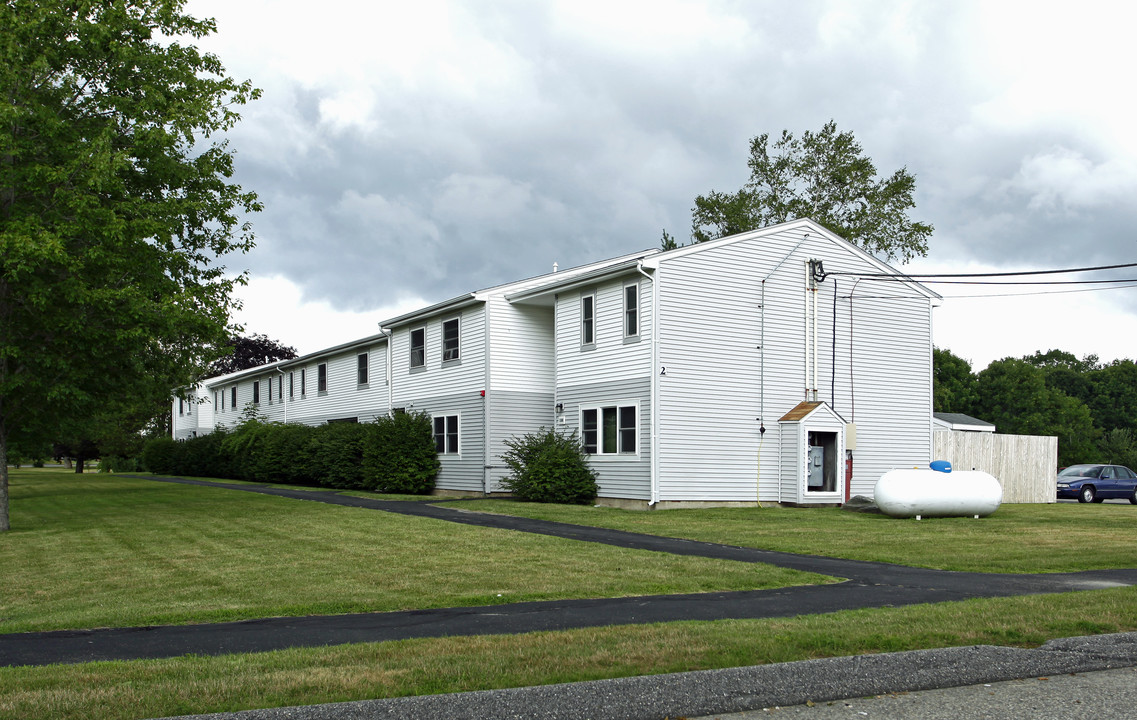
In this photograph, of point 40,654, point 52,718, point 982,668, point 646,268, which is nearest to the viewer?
point 52,718

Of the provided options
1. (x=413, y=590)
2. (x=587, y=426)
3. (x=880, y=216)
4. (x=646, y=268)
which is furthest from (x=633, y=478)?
(x=880, y=216)

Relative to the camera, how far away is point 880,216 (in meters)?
44.9

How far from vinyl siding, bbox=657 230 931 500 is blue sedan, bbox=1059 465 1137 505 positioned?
1044 cm

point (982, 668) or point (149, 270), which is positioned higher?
point (149, 270)

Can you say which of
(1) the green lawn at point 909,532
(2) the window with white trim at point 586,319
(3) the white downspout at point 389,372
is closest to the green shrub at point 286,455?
(3) the white downspout at point 389,372

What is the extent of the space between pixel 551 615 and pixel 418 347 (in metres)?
23.7

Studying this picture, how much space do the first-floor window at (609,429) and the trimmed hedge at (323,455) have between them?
6121 mm

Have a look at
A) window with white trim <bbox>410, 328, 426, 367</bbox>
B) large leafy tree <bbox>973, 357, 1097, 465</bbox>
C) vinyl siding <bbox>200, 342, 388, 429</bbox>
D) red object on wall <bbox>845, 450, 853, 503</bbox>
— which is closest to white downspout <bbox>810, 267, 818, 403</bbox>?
red object on wall <bbox>845, 450, 853, 503</bbox>

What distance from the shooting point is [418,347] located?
32375mm

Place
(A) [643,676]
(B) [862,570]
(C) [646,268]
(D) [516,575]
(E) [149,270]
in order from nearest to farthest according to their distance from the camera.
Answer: (A) [643,676] < (D) [516,575] < (B) [862,570] < (E) [149,270] < (C) [646,268]

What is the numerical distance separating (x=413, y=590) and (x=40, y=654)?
4.12 metres

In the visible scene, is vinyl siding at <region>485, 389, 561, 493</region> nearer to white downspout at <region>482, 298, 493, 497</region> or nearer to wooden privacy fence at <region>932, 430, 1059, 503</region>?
white downspout at <region>482, 298, 493, 497</region>

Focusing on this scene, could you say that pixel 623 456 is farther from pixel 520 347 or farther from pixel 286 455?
pixel 286 455

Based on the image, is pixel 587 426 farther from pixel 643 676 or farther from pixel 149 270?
pixel 643 676
